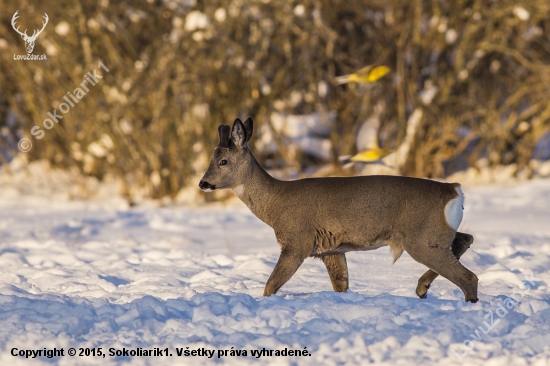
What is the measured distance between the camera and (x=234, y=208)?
503 inches

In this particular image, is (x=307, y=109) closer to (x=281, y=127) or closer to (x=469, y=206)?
(x=281, y=127)

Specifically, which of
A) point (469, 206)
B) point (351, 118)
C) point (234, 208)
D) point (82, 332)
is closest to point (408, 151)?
point (351, 118)

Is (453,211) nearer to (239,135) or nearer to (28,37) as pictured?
(239,135)

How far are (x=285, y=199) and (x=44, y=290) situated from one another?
87.3 inches

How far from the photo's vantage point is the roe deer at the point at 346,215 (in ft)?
18.4

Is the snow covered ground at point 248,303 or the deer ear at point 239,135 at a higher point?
the deer ear at point 239,135

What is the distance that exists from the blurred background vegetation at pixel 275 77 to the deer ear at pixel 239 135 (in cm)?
609

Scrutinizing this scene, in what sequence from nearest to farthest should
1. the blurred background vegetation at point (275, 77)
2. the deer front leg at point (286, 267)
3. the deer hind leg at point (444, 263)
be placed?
the deer hind leg at point (444, 263), the deer front leg at point (286, 267), the blurred background vegetation at point (275, 77)

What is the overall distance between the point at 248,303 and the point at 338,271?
3.21 feet

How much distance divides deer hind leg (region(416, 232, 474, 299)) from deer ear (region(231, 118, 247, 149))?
1793mm

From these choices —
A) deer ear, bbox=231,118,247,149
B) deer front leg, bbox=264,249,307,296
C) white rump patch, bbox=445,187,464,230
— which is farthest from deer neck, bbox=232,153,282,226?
white rump patch, bbox=445,187,464,230

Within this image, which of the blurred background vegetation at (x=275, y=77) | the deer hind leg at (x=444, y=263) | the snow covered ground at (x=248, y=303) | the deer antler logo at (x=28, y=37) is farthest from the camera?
the deer antler logo at (x=28, y=37)

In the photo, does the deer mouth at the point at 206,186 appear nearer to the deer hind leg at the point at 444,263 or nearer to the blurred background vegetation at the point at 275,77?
the deer hind leg at the point at 444,263


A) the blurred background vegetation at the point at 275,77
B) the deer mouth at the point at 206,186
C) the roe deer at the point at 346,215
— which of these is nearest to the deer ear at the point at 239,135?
the roe deer at the point at 346,215
